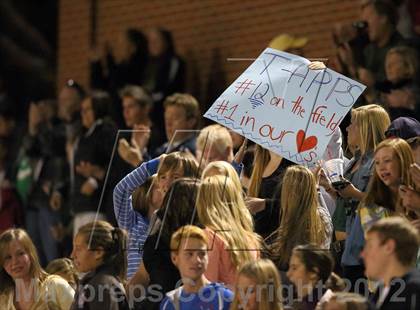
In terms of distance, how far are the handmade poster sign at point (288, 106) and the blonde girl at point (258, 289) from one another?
1.31 meters

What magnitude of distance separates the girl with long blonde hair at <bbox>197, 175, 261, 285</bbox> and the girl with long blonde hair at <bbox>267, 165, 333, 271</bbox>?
A: 198 millimetres

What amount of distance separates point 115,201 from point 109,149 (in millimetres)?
2840

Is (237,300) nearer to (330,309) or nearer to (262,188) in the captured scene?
(330,309)

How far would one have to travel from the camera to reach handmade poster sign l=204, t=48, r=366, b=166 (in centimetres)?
932

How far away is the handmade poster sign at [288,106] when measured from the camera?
932cm

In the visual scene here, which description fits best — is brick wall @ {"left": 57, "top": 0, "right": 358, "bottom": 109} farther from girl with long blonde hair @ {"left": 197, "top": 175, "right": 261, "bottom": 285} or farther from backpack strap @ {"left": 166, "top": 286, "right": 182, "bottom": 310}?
backpack strap @ {"left": 166, "top": 286, "right": 182, "bottom": 310}

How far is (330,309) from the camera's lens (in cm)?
778

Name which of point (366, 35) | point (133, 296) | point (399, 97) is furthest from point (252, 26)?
point (133, 296)

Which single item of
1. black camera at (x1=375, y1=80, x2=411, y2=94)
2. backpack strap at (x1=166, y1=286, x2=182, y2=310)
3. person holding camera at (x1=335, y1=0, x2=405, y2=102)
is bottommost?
backpack strap at (x1=166, y1=286, x2=182, y2=310)

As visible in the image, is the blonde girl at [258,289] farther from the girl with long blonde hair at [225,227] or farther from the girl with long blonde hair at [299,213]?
the girl with long blonde hair at [299,213]

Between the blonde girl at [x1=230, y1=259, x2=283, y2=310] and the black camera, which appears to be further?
the black camera

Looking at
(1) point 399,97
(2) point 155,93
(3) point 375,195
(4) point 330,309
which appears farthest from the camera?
(2) point 155,93

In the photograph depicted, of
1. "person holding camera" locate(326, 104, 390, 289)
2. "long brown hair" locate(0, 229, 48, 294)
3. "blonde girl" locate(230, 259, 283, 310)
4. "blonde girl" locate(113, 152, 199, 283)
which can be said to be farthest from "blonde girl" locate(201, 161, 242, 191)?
"long brown hair" locate(0, 229, 48, 294)

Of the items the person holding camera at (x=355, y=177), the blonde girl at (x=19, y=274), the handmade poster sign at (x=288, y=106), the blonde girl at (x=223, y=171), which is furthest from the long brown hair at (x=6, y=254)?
the person holding camera at (x=355, y=177)
